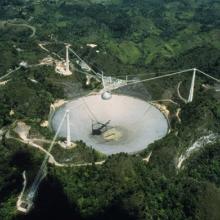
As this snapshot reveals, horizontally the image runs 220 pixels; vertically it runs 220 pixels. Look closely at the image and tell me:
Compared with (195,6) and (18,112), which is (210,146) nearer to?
(18,112)

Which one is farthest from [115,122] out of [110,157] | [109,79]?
[109,79]

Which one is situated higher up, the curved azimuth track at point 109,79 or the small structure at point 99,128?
the small structure at point 99,128

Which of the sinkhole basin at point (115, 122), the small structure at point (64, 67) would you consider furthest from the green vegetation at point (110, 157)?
the sinkhole basin at point (115, 122)

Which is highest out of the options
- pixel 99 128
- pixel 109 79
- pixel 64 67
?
pixel 99 128

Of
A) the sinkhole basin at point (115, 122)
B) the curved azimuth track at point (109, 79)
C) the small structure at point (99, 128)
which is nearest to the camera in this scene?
the sinkhole basin at point (115, 122)

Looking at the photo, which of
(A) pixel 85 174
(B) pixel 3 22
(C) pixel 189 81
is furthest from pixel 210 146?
(B) pixel 3 22

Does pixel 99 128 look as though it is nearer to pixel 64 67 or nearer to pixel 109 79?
pixel 109 79

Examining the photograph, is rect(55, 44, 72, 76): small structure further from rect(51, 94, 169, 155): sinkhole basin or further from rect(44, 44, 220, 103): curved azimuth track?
rect(51, 94, 169, 155): sinkhole basin

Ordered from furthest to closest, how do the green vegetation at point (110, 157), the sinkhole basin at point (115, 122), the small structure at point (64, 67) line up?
the small structure at point (64, 67)
the sinkhole basin at point (115, 122)
the green vegetation at point (110, 157)

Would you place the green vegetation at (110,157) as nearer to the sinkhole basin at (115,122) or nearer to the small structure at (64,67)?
the small structure at (64,67)
